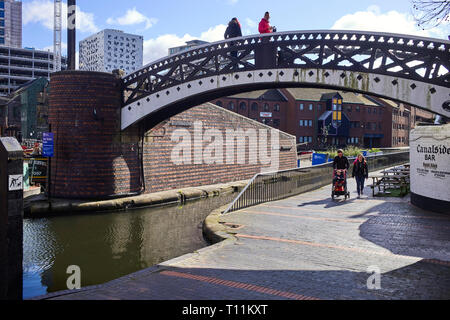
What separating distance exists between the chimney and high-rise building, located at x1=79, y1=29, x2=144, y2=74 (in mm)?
143517

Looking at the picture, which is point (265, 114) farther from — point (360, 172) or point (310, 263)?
point (310, 263)

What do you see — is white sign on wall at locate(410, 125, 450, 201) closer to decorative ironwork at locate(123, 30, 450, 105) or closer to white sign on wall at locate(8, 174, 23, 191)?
decorative ironwork at locate(123, 30, 450, 105)

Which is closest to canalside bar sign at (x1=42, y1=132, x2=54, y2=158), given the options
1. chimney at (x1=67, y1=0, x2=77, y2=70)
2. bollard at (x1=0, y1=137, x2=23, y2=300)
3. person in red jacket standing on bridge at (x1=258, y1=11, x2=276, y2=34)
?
chimney at (x1=67, y1=0, x2=77, y2=70)

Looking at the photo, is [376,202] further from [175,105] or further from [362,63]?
[175,105]

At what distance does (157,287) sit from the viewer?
562 cm

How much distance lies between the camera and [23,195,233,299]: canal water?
877 cm

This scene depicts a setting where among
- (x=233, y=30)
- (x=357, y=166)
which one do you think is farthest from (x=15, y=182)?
(x=233, y=30)

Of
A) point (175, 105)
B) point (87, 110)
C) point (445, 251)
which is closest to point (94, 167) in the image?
point (87, 110)

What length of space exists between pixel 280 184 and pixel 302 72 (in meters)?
3.93

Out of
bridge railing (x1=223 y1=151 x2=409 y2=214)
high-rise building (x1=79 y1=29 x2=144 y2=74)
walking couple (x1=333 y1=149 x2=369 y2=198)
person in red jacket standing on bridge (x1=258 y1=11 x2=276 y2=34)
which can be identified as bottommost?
bridge railing (x1=223 y1=151 x2=409 y2=214)

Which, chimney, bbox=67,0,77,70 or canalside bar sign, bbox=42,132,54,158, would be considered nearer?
canalside bar sign, bbox=42,132,54,158

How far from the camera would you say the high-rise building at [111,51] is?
160 m

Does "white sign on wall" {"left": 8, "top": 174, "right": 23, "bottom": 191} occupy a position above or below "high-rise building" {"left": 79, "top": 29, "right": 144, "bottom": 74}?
below
